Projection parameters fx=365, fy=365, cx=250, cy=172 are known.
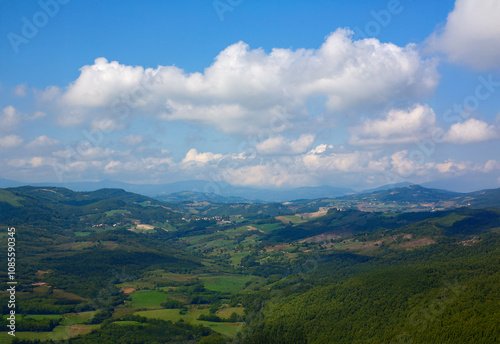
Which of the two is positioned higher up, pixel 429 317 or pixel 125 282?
pixel 429 317

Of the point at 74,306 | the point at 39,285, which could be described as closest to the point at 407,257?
the point at 74,306

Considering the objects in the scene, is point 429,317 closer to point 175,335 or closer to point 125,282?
point 175,335

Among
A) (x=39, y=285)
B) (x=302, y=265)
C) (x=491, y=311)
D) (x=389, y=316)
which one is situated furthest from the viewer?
(x=302, y=265)

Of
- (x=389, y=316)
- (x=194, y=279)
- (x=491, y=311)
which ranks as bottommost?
(x=194, y=279)

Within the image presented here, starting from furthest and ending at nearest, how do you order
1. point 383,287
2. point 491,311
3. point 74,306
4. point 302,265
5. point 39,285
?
point 302,265 → point 39,285 → point 74,306 → point 383,287 → point 491,311

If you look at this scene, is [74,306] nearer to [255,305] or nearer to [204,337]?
[204,337]

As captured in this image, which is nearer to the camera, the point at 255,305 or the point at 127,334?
the point at 127,334

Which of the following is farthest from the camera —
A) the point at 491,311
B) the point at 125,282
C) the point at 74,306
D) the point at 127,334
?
the point at 125,282

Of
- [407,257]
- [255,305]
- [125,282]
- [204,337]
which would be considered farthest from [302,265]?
[204,337]

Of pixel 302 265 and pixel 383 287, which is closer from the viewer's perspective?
pixel 383 287
